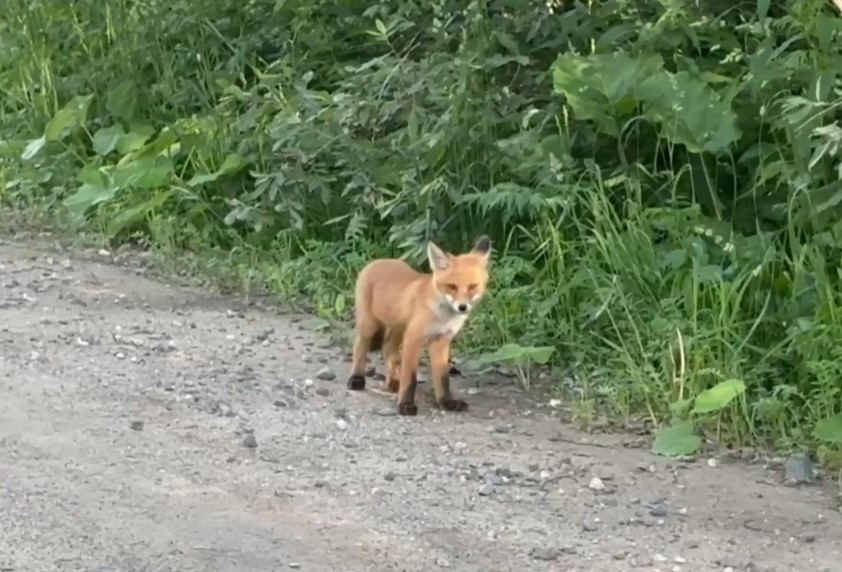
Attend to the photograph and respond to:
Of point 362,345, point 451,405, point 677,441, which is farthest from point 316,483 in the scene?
point 677,441

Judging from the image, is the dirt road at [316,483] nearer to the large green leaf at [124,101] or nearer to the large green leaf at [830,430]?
the large green leaf at [830,430]

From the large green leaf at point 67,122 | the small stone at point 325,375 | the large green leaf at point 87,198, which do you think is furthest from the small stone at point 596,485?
the large green leaf at point 67,122

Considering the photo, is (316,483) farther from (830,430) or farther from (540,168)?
(540,168)

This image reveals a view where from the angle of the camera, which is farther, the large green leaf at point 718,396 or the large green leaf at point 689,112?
the large green leaf at point 689,112

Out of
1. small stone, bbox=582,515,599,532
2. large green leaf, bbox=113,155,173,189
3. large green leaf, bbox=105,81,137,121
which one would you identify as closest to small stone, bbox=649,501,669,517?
small stone, bbox=582,515,599,532

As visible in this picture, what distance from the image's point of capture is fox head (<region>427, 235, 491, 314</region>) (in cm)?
615

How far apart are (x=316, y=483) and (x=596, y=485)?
96 cm

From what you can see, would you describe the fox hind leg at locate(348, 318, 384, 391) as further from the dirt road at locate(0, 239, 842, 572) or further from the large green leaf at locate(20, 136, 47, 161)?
the large green leaf at locate(20, 136, 47, 161)

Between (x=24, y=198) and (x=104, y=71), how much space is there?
1160 millimetres

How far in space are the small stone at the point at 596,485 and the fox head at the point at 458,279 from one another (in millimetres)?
1012

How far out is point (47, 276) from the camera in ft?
27.4

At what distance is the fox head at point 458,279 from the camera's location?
6.15 metres

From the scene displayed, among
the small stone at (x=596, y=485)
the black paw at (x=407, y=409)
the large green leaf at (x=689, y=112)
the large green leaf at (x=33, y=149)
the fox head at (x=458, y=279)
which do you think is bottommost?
the large green leaf at (x=33, y=149)

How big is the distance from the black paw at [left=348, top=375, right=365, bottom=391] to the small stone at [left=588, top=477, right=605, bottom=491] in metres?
1.36
